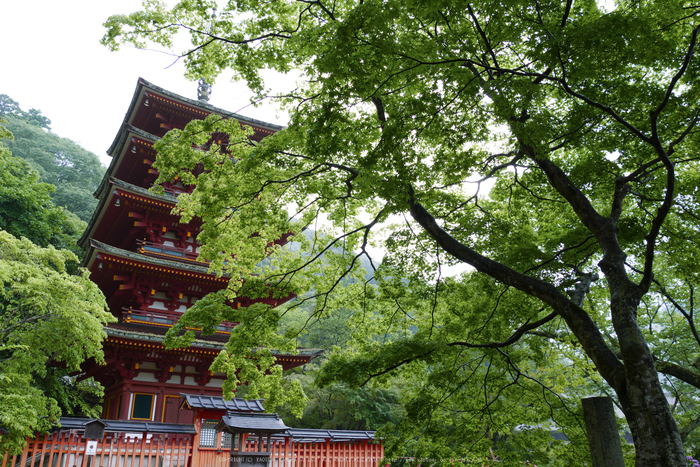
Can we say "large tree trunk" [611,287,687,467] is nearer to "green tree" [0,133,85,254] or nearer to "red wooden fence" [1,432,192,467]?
"red wooden fence" [1,432,192,467]

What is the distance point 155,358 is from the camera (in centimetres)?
1099

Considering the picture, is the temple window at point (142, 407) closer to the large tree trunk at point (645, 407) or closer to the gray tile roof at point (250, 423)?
the gray tile roof at point (250, 423)

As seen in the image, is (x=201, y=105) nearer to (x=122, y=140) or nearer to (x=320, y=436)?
(x=122, y=140)

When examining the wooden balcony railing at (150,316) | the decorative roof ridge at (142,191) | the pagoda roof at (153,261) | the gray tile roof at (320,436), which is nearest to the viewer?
the gray tile roof at (320,436)

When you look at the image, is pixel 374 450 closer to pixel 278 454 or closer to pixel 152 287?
pixel 278 454

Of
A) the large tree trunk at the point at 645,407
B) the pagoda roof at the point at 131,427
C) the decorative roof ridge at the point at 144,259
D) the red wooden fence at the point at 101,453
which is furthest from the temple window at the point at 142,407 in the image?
the large tree trunk at the point at 645,407

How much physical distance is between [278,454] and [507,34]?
8535 mm

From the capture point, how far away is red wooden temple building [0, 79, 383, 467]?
320 inches

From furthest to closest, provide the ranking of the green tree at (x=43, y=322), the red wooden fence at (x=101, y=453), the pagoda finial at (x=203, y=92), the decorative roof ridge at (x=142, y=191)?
the pagoda finial at (x=203, y=92), the decorative roof ridge at (x=142, y=191), the green tree at (x=43, y=322), the red wooden fence at (x=101, y=453)

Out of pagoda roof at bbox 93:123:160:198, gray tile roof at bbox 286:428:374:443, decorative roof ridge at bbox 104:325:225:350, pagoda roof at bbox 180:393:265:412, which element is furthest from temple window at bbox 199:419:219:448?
pagoda roof at bbox 93:123:160:198

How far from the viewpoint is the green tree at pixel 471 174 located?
410 centimetres

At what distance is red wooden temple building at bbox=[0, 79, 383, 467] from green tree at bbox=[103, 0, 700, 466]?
3.65 metres

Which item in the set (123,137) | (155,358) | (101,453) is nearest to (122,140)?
(123,137)

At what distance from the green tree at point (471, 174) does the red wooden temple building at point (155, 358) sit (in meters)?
3.65
